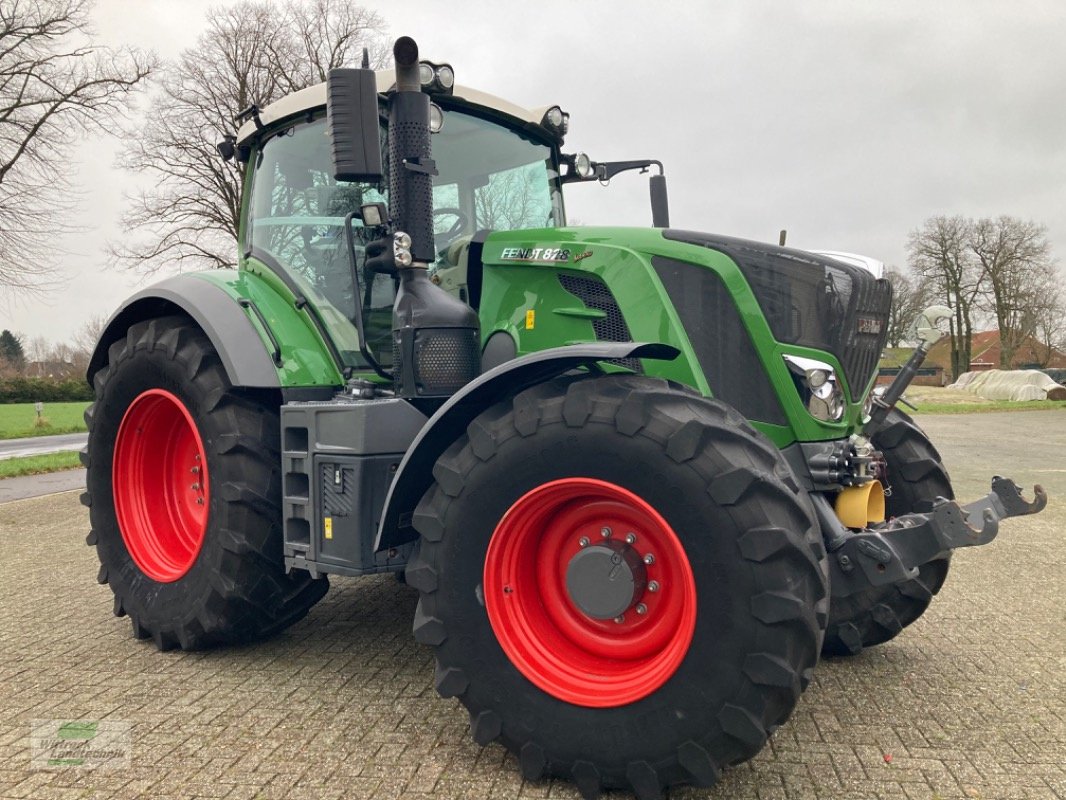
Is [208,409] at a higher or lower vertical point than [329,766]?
higher

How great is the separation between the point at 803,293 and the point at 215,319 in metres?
2.63

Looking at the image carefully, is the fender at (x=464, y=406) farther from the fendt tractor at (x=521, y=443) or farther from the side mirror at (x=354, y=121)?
the side mirror at (x=354, y=121)

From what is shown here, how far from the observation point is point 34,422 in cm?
2591

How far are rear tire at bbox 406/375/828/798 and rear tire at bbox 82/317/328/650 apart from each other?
1.28 meters

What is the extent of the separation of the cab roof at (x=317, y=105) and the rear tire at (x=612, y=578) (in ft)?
6.23

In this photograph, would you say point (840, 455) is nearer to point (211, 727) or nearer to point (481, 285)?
point (481, 285)

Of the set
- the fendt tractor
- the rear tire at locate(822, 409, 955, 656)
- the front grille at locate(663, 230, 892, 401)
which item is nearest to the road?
the fendt tractor

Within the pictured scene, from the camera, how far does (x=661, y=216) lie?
4.81 metres

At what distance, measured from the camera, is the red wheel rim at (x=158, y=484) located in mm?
4488

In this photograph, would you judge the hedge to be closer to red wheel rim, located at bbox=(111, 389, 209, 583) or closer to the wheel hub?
red wheel rim, located at bbox=(111, 389, 209, 583)

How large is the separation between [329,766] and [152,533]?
2.21 metres

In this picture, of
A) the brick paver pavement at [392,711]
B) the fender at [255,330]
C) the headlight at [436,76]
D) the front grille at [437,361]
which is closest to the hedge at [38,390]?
the fender at [255,330]

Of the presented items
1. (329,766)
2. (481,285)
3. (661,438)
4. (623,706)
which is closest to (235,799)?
(329,766)

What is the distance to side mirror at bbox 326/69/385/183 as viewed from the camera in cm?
312
